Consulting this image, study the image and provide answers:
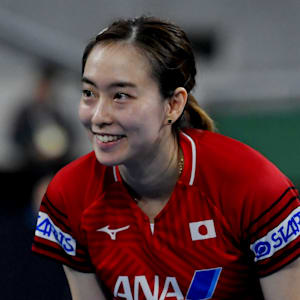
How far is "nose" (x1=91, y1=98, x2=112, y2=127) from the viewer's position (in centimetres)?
139

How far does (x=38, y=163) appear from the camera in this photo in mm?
3508

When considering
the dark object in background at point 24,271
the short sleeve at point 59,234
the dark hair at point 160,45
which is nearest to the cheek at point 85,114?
the dark hair at point 160,45

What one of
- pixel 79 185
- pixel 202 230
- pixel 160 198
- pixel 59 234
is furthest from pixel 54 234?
pixel 202 230

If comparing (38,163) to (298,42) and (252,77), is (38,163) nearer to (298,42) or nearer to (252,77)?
(252,77)

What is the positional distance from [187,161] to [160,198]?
0.12 meters

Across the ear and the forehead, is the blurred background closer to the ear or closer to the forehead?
the ear

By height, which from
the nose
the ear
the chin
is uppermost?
the ear

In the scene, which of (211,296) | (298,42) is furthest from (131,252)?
(298,42)

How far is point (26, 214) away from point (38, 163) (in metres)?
0.87

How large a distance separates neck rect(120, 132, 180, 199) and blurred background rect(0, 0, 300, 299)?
0.56 meters

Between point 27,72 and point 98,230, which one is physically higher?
point 27,72

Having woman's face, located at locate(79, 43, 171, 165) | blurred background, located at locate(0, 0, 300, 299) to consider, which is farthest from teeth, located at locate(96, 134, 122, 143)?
blurred background, located at locate(0, 0, 300, 299)

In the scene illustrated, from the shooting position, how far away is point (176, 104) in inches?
58.9

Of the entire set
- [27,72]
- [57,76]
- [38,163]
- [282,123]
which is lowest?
[38,163]
